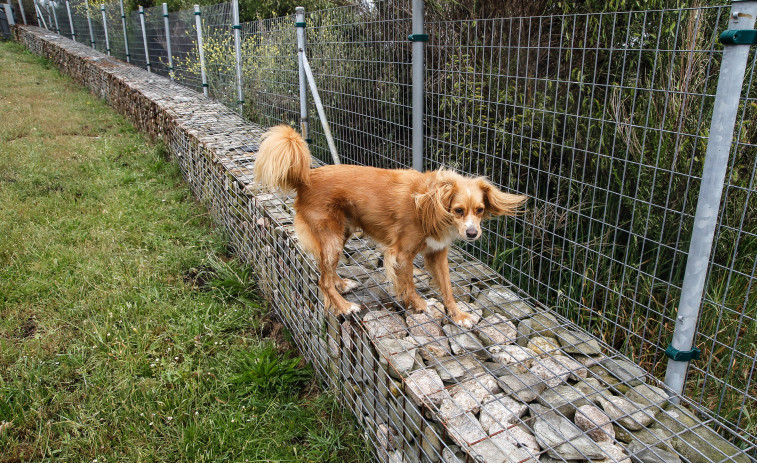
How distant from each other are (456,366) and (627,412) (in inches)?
28.0

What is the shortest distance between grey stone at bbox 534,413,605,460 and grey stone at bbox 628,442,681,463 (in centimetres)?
13

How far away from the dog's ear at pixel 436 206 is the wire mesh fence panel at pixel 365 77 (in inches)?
59.5

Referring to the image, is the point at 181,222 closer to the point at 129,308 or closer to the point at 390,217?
the point at 129,308

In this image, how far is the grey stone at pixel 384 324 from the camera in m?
2.55

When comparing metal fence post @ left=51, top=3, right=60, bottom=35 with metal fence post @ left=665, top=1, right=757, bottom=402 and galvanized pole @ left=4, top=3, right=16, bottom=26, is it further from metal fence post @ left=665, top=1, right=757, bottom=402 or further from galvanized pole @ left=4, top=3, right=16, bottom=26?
metal fence post @ left=665, top=1, right=757, bottom=402

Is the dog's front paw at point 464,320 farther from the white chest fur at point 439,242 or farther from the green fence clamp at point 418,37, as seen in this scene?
the green fence clamp at point 418,37

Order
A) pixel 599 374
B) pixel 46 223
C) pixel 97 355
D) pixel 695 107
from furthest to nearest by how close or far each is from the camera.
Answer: pixel 46 223
pixel 97 355
pixel 695 107
pixel 599 374

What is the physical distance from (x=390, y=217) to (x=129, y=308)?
6.63 ft

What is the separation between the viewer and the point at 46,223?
4824 millimetres

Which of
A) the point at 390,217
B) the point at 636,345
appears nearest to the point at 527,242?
the point at 636,345

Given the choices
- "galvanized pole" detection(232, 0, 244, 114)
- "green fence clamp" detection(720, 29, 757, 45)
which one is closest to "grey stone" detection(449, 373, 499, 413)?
"green fence clamp" detection(720, 29, 757, 45)

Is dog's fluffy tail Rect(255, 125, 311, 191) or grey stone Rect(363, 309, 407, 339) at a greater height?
dog's fluffy tail Rect(255, 125, 311, 191)

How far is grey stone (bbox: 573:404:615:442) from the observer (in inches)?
75.4

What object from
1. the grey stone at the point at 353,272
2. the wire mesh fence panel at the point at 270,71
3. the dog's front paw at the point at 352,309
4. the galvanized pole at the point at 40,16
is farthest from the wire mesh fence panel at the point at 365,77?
the galvanized pole at the point at 40,16
